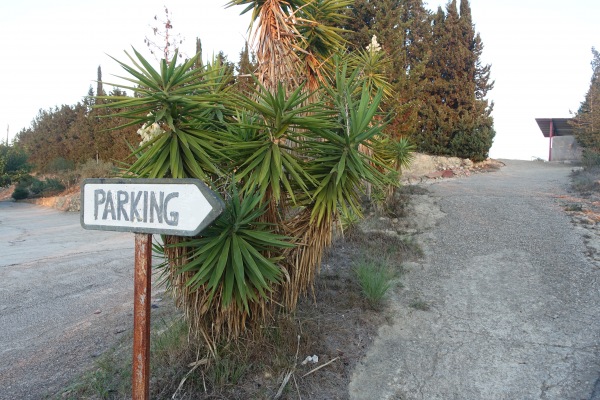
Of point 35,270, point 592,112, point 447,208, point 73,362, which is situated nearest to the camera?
point 73,362

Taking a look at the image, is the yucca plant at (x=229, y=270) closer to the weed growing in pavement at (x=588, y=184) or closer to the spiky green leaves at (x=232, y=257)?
the spiky green leaves at (x=232, y=257)

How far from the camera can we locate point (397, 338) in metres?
5.18

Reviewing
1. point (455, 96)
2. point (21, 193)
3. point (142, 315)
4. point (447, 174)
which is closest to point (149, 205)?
point (142, 315)

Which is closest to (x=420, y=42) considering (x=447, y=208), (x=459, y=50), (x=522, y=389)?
(x=459, y=50)

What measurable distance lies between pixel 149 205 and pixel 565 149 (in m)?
28.3

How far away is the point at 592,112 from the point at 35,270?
21.6 metres

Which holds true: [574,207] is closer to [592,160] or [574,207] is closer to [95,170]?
[592,160]

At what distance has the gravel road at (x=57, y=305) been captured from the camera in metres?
4.51

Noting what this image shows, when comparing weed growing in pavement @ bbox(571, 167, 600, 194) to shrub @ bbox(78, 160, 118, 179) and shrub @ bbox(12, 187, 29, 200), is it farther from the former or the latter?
shrub @ bbox(12, 187, 29, 200)

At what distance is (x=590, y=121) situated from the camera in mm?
21234

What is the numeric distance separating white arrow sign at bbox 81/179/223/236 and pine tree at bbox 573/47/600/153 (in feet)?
69.2

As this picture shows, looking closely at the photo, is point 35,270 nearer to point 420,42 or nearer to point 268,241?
point 268,241

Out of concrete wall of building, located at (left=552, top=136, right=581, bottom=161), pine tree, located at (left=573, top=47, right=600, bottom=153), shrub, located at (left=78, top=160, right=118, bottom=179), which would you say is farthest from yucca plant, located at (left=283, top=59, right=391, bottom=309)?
concrete wall of building, located at (left=552, top=136, right=581, bottom=161)

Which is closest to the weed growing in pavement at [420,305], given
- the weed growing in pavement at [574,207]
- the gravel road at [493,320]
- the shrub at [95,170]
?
the gravel road at [493,320]
